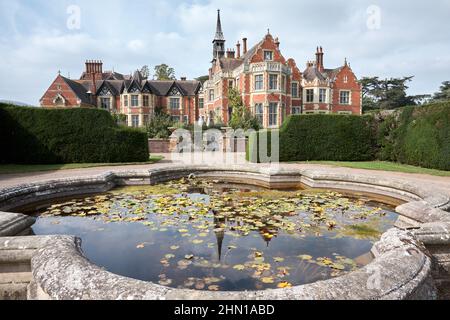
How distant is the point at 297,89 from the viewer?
3794cm

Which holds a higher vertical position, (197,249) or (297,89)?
(297,89)

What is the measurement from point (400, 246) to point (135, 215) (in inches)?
168

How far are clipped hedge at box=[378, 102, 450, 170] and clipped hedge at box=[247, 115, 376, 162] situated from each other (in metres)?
1.52

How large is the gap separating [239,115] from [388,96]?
3374 cm

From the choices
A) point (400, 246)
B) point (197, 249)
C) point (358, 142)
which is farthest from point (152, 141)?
point (400, 246)

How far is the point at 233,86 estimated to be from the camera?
3491 cm

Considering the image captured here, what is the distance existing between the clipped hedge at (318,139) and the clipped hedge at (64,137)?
22.4 ft

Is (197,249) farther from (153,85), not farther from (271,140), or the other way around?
(153,85)

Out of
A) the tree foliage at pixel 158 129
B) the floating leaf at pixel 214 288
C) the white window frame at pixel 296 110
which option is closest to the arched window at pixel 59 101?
the tree foliage at pixel 158 129

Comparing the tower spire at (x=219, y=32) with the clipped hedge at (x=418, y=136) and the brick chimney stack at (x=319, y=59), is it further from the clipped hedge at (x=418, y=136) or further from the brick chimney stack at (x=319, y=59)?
the clipped hedge at (x=418, y=136)

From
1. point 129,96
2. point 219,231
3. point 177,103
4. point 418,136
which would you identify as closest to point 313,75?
point 177,103

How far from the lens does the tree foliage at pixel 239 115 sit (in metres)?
25.2
